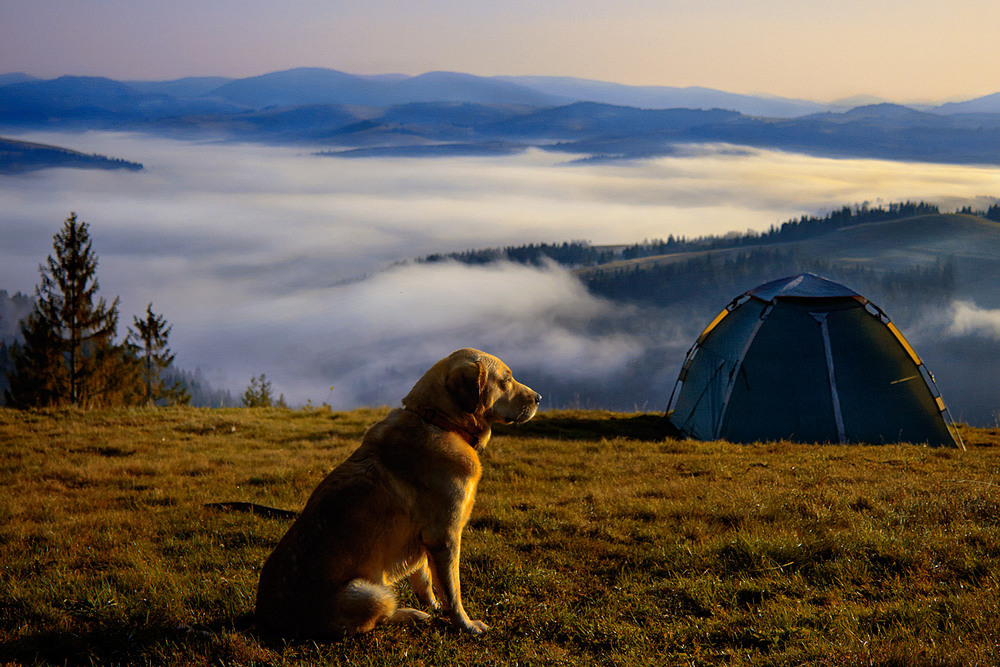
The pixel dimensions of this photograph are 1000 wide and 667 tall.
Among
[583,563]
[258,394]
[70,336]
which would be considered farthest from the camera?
[258,394]

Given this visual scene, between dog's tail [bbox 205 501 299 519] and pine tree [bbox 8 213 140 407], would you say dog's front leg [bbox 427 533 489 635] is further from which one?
pine tree [bbox 8 213 140 407]

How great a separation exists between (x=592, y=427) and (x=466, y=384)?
12422mm

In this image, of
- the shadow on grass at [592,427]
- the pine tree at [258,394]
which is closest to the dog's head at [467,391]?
the shadow on grass at [592,427]

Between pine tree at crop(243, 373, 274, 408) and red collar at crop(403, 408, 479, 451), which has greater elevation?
red collar at crop(403, 408, 479, 451)

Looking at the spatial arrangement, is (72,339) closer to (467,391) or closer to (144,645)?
(144,645)

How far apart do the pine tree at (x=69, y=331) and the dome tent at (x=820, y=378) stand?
53226 mm

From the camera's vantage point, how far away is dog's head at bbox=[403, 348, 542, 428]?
4832mm

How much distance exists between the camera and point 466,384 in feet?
15.8

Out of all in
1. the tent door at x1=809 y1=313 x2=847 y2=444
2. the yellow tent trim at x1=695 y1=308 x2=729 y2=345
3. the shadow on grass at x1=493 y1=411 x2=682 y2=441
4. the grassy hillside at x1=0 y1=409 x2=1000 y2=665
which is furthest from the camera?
the yellow tent trim at x1=695 y1=308 x2=729 y2=345

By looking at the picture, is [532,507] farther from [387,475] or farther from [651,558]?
[387,475]

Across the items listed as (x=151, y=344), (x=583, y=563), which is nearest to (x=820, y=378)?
(x=583, y=563)

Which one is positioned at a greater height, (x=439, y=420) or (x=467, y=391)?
(x=467, y=391)

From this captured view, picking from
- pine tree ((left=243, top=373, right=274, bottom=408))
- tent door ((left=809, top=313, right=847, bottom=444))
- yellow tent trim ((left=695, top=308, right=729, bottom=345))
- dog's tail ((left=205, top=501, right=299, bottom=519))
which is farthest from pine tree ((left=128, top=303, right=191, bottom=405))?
dog's tail ((left=205, top=501, right=299, bottom=519))

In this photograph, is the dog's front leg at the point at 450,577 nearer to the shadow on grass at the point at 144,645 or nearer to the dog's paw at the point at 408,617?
the dog's paw at the point at 408,617
